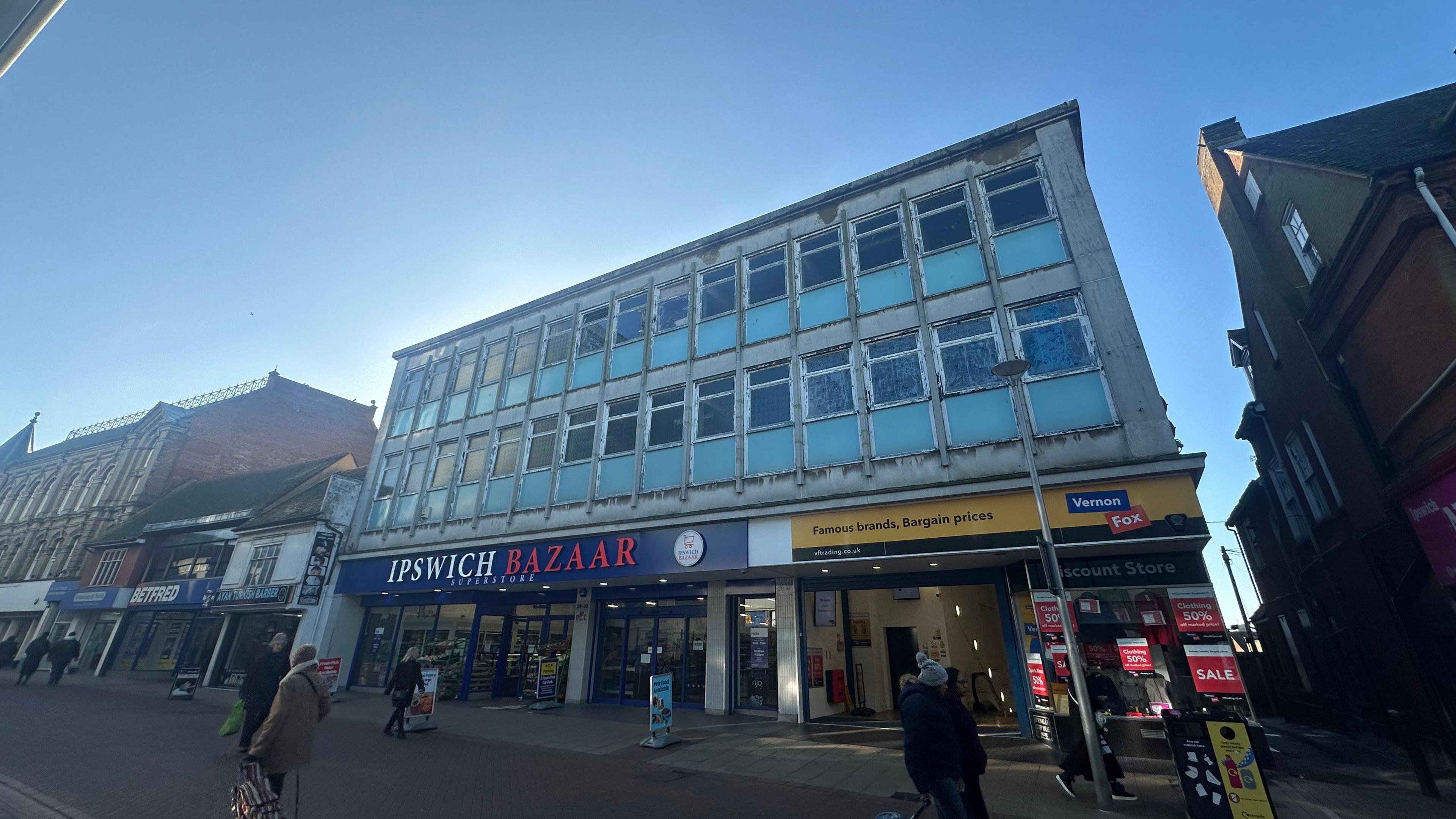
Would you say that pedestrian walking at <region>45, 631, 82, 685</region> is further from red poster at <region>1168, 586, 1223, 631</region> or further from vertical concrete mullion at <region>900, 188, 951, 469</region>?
red poster at <region>1168, 586, 1223, 631</region>

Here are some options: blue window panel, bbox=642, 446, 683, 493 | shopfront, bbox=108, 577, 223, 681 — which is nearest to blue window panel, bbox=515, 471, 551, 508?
blue window panel, bbox=642, 446, 683, 493

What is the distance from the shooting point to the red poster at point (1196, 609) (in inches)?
359

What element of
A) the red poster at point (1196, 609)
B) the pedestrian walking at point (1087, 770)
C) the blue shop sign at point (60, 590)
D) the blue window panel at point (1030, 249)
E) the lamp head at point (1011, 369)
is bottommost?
the pedestrian walking at point (1087, 770)

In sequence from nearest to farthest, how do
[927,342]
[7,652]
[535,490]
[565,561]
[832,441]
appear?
[927,342]
[832,441]
[565,561]
[535,490]
[7,652]

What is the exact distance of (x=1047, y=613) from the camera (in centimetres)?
1027

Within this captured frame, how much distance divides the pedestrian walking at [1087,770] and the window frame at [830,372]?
7.25 metres

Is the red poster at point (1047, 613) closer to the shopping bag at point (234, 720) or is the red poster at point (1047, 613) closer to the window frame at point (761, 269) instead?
the window frame at point (761, 269)

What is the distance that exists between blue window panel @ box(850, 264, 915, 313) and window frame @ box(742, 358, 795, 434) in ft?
7.86

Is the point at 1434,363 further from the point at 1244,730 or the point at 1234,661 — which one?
the point at 1244,730

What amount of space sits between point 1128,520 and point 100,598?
41.9 metres

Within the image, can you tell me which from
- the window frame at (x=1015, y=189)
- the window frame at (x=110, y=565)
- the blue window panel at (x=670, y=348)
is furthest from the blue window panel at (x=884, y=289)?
the window frame at (x=110, y=565)

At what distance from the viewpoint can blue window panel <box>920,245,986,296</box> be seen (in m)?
13.0

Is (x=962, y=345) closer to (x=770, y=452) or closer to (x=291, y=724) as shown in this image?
(x=770, y=452)

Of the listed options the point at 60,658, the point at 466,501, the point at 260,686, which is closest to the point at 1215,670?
the point at 260,686
